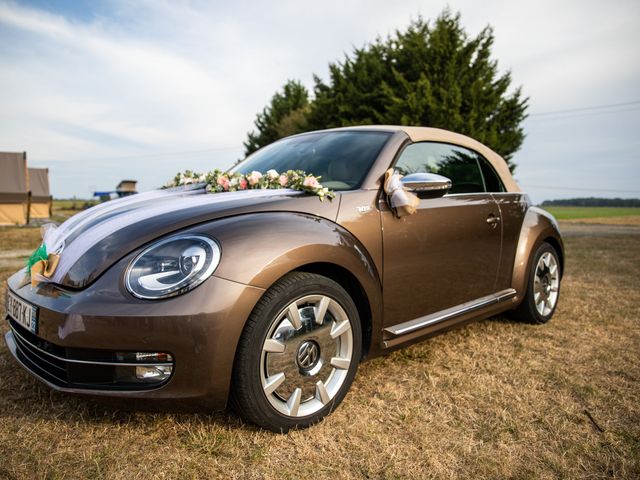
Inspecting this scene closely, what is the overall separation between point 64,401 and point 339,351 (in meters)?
1.41

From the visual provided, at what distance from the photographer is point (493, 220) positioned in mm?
3199

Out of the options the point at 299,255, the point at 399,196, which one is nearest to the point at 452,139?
the point at 399,196

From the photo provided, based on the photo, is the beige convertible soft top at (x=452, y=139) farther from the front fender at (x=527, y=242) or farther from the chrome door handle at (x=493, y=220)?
the chrome door handle at (x=493, y=220)

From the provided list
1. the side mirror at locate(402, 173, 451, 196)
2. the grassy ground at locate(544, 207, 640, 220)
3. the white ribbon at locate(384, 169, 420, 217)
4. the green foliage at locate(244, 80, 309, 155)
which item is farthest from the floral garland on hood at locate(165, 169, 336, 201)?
the green foliage at locate(244, 80, 309, 155)

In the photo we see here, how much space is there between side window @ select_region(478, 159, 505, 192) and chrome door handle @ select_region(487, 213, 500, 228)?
0.98 feet

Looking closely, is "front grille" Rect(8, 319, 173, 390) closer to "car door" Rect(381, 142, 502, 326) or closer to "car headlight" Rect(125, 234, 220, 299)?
"car headlight" Rect(125, 234, 220, 299)

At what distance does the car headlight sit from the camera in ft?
5.78

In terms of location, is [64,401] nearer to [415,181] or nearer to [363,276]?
[363,276]

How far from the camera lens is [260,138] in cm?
4519

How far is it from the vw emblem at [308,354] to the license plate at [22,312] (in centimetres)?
111

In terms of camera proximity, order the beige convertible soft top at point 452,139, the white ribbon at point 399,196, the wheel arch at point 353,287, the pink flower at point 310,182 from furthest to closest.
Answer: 1. the beige convertible soft top at point 452,139
2. the white ribbon at point 399,196
3. the pink flower at point 310,182
4. the wheel arch at point 353,287

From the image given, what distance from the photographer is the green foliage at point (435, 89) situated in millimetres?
20109

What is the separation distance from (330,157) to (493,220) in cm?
127

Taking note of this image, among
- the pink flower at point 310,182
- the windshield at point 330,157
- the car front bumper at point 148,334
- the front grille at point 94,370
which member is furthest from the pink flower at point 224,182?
the front grille at point 94,370
